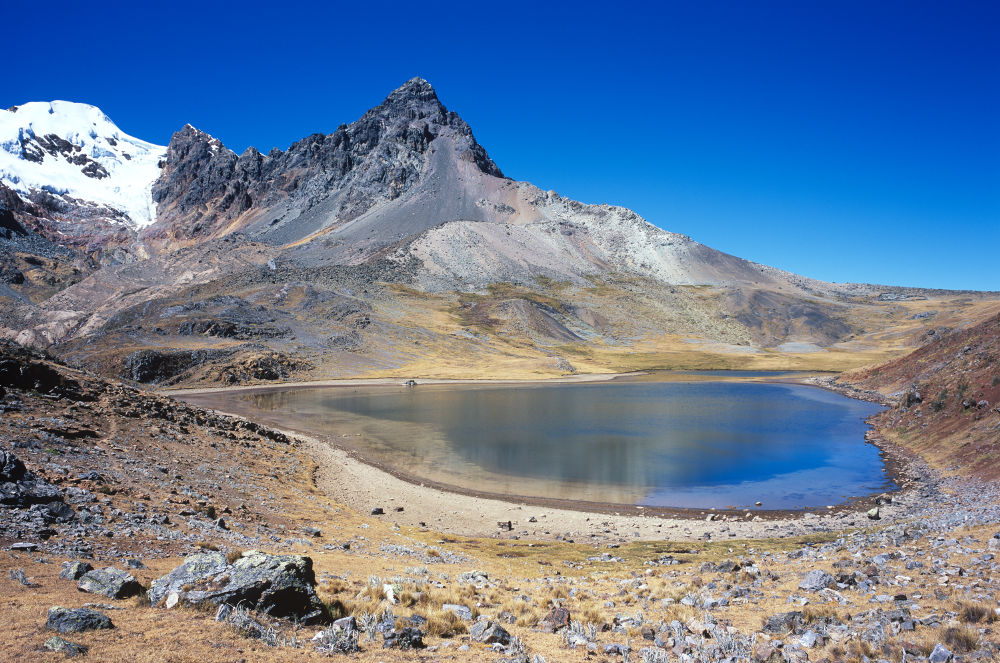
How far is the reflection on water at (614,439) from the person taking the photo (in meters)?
36.1

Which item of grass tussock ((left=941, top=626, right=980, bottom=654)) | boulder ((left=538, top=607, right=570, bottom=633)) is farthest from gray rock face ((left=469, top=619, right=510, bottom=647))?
grass tussock ((left=941, top=626, right=980, bottom=654))

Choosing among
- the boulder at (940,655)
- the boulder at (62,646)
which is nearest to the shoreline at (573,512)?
the boulder at (940,655)

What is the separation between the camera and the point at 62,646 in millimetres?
8195

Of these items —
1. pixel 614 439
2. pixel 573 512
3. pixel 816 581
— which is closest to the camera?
pixel 816 581

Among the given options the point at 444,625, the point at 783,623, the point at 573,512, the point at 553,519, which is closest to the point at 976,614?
the point at 783,623

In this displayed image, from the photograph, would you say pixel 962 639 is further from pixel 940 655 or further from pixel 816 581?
pixel 816 581

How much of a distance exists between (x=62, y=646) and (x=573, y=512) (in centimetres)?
2523

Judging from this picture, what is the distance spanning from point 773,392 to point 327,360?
85667 millimetres

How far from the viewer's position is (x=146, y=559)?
14242 millimetres

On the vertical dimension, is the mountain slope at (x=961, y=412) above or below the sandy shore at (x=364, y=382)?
above

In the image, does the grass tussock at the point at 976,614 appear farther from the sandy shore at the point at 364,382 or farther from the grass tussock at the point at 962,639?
the sandy shore at the point at 364,382

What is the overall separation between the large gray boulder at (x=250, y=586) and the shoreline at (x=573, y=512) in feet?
56.4

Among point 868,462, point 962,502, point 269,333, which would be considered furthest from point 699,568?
point 269,333

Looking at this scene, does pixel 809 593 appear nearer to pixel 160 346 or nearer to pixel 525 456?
pixel 525 456
